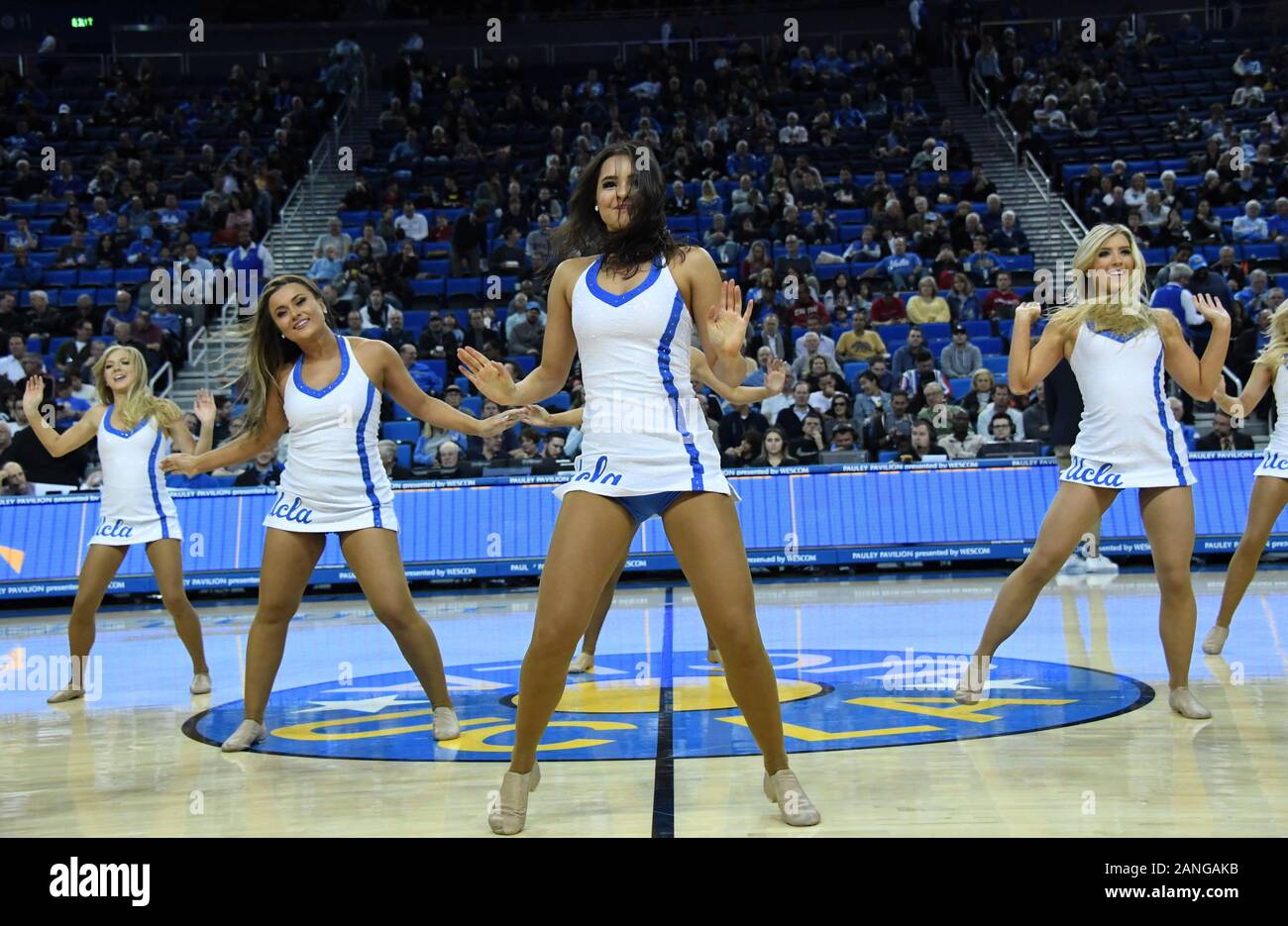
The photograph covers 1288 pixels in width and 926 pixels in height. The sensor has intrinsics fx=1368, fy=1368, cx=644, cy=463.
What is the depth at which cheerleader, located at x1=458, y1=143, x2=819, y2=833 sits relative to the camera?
3.99 m

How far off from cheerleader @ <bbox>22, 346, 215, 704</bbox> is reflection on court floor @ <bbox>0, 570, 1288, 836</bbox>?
0.37 metres

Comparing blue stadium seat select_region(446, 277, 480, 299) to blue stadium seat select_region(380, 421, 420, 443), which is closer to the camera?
blue stadium seat select_region(380, 421, 420, 443)

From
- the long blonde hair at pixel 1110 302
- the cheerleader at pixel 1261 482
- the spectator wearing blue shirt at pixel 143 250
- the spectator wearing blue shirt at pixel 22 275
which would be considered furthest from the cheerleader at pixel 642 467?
the spectator wearing blue shirt at pixel 22 275

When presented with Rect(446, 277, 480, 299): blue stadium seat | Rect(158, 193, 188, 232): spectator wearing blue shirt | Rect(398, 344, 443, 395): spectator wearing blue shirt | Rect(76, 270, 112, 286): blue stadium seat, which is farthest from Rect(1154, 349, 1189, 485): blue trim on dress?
Rect(158, 193, 188, 232): spectator wearing blue shirt

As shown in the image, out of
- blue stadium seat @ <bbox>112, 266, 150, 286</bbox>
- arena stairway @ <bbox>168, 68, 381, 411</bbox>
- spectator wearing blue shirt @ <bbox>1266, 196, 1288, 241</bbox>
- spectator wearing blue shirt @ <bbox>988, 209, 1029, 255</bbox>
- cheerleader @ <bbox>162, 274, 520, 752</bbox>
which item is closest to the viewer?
cheerleader @ <bbox>162, 274, 520, 752</bbox>

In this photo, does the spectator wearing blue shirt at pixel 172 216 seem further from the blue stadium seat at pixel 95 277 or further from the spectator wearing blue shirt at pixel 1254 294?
the spectator wearing blue shirt at pixel 1254 294

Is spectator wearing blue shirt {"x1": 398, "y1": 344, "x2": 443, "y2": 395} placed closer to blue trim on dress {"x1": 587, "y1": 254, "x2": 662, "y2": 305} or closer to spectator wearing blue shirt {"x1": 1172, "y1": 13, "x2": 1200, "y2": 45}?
blue trim on dress {"x1": 587, "y1": 254, "x2": 662, "y2": 305}

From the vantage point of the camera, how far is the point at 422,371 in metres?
14.7

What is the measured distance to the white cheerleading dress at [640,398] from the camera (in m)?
4.02

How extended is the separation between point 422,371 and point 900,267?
20.1 ft

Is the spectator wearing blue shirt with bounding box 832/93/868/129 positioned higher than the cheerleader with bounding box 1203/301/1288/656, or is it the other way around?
the spectator wearing blue shirt with bounding box 832/93/868/129

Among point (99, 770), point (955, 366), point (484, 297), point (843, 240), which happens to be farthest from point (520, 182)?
point (99, 770)

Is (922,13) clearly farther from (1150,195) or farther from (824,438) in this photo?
(824,438)

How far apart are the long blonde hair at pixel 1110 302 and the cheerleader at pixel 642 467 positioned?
7.59 ft
